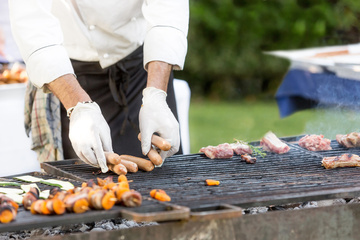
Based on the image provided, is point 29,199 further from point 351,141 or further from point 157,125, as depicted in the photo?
point 351,141

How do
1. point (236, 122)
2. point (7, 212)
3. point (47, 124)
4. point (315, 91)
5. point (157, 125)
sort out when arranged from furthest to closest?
1. point (236, 122)
2. point (315, 91)
3. point (47, 124)
4. point (157, 125)
5. point (7, 212)

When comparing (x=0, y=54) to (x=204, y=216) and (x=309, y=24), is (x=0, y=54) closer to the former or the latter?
(x=204, y=216)

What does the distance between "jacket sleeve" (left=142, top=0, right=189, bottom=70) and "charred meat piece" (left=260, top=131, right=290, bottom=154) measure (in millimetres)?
633

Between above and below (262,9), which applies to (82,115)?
below

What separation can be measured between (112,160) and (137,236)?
27.3 inches

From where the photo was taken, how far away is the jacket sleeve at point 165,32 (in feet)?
10.2

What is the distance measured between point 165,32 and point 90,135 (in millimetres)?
783

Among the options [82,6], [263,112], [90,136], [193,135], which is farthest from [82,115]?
[263,112]

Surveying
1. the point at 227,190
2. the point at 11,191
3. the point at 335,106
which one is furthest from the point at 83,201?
the point at 335,106

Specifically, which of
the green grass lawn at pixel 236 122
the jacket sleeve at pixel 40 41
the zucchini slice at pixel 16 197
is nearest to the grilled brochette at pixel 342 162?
the jacket sleeve at pixel 40 41

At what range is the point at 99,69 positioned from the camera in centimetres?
345

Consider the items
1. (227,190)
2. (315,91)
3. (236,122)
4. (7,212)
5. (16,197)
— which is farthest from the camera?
(236,122)

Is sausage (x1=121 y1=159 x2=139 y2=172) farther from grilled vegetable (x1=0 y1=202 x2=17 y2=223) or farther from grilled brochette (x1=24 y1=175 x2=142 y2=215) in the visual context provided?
grilled vegetable (x1=0 y1=202 x2=17 y2=223)

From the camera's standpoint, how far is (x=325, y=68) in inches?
204
